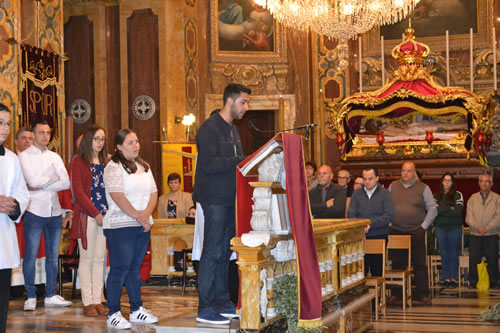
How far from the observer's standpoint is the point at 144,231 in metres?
5.69

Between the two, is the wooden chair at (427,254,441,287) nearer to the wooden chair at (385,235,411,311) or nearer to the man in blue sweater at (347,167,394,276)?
the wooden chair at (385,235,411,311)

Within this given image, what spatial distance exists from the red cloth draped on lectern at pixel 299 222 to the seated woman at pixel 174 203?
452 cm

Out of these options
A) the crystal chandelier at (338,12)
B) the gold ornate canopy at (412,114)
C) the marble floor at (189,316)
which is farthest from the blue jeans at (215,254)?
the gold ornate canopy at (412,114)

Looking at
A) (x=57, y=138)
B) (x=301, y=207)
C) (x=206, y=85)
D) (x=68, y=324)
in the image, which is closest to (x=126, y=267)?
(x=68, y=324)

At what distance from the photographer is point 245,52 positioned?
16.0 m

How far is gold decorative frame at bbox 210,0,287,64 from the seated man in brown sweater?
23.9 feet

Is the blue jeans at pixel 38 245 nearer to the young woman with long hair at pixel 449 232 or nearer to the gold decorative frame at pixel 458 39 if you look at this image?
the young woman with long hair at pixel 449 232

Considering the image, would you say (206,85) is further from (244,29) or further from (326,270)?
(326,270)

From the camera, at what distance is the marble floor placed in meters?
5.66

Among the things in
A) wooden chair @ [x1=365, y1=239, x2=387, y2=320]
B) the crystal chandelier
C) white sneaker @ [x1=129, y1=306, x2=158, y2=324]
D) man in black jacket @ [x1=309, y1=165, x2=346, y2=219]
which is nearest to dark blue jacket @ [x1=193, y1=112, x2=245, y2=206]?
white sneaker @ [x1=129, y1=306, x2=158, y2=324]

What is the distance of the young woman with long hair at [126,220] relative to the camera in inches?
219

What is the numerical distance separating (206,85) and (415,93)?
14.7 feet

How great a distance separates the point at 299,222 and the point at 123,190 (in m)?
1.33

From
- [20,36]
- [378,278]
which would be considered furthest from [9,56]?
[378,278]
